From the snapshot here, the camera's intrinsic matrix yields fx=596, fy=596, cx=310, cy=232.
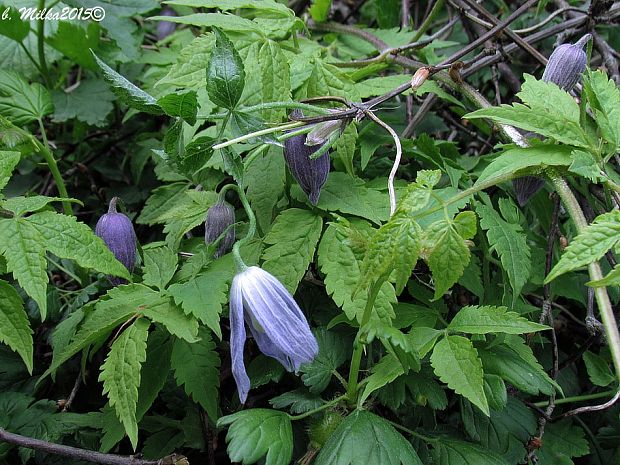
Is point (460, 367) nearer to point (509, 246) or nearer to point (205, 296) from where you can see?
point (509, 246)

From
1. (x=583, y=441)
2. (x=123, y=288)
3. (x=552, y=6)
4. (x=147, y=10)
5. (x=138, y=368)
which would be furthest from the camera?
(x=552, y=6)

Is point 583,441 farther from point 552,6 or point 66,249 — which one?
point 552,6

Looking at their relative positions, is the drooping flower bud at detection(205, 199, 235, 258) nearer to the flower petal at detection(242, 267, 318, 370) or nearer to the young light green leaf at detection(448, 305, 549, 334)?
the flower petal at detection(242, 267, 318, 370)

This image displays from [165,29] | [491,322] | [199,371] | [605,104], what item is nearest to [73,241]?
[199,371]

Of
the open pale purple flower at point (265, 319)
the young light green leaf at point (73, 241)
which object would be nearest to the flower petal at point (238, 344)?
the open pale purple flower at point (265, 319)

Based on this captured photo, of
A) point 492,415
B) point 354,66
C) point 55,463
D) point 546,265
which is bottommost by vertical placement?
point 55,463

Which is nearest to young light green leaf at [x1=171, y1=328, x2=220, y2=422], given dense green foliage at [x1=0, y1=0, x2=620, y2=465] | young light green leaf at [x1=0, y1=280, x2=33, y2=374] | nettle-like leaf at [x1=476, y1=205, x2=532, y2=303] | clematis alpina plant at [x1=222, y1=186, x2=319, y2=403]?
dense green foliage at [x1=0, y1=0, x2=620, y2=465]

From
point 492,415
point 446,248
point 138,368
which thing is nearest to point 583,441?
point 492,415

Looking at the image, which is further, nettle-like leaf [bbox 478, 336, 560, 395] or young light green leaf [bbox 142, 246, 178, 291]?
young light green leaf [bbox 142, 246, 178, 291]
